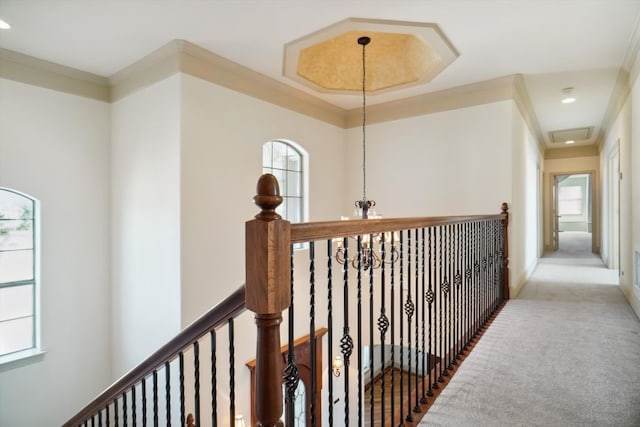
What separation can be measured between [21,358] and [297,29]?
4.30 m

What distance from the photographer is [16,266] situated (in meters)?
3.60

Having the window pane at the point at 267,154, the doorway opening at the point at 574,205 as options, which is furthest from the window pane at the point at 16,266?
the doorway opening at the point at 574,205

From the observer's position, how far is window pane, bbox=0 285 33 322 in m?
3.54

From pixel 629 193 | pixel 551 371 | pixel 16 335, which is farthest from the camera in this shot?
pixel 629 193

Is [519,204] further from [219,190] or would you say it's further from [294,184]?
[219,190]

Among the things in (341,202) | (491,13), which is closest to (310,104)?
(341,202)

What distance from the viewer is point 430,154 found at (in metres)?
4.79

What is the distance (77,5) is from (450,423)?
391 cm

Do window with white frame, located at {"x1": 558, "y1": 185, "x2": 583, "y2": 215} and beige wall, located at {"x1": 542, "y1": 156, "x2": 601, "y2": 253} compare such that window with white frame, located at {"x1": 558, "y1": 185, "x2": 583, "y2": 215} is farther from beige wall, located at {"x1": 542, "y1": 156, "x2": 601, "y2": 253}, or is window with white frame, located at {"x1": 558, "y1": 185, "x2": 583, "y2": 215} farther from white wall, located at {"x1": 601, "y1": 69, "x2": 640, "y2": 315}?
white wall, located at {"x1": 601, "y1": 69, "x2": 640, "y2": 315}

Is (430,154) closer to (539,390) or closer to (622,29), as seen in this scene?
(622,29)

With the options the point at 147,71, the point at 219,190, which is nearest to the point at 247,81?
the point at 147,71

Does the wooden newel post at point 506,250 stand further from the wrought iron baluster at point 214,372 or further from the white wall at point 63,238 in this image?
the white wall at point 63,238

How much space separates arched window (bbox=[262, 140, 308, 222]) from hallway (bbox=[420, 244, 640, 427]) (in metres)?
2.91

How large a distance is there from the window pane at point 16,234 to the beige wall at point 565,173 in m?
10.0
